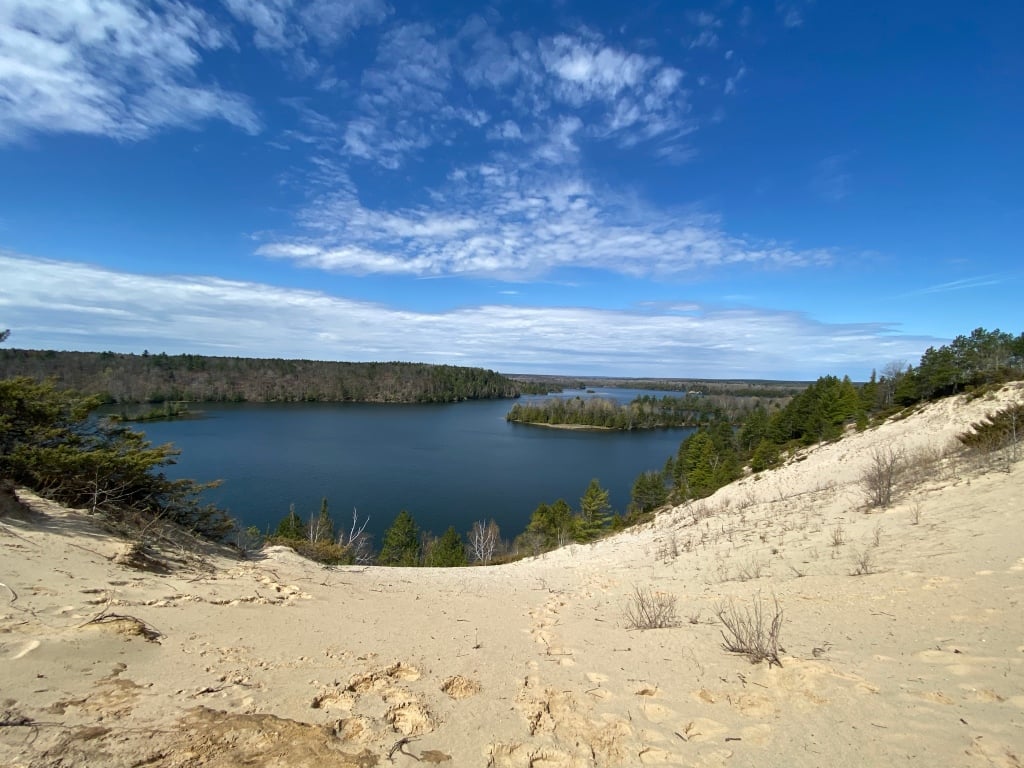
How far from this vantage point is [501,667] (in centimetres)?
397

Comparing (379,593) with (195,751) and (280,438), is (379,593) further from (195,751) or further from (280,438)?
(280,438)

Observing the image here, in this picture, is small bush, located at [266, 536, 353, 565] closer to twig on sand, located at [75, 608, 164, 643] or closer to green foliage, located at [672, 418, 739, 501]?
twig on sand, located at [75, 608, 164, 643]

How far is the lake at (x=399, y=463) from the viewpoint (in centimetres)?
4025

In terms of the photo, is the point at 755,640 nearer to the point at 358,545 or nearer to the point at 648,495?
the point at 358,545

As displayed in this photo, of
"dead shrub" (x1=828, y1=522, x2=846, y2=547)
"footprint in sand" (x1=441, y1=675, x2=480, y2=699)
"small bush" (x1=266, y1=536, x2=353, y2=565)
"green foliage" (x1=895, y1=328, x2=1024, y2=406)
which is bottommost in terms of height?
"small bush" (x1=266, y1=536, x2=353, y2=565)

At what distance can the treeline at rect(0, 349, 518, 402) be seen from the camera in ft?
323

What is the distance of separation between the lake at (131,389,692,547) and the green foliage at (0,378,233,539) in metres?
23.2

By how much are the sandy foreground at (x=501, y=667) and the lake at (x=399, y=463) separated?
1148 inches

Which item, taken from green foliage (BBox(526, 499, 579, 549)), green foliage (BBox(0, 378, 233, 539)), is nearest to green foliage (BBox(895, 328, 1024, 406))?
green foliage (BBox(526, 499, 579, 549))

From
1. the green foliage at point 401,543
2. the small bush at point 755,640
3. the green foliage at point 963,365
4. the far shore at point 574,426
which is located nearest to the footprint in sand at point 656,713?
the small bush at point 755,640

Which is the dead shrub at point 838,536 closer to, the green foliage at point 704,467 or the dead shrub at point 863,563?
the dead shrub at point 863,563

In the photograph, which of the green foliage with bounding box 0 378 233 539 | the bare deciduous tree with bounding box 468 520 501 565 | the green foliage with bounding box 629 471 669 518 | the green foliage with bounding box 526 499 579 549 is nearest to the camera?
the green foliage with bounding box 0 378 233 539

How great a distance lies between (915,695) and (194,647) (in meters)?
5.09

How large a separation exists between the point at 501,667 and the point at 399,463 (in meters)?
54.6
